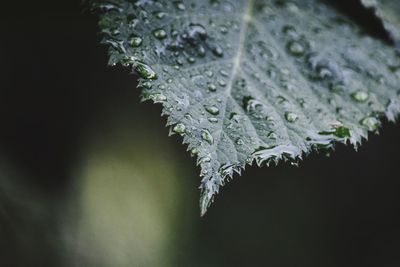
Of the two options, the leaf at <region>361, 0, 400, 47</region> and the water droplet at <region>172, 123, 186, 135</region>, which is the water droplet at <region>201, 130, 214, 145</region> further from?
the leaf at <region>361, 0, 400, 47</region>

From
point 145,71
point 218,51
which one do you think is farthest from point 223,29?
point 145,71

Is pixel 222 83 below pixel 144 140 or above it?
above

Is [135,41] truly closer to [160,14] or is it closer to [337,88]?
[160,14]

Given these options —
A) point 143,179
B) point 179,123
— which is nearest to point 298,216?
point 143,179

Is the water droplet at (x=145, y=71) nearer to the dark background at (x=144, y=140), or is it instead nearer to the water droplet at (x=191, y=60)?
the water droplet at (x=191, y=60)

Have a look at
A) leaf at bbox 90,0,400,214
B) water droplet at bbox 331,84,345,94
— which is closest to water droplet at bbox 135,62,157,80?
leaf at bbox 90,0,400,214
